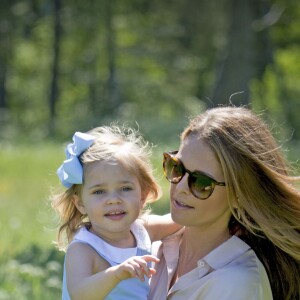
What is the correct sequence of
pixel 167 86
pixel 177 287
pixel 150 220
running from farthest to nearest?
pixel 167 86 < pixel 150 220 < pixel 177 287

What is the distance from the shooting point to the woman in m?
3.65

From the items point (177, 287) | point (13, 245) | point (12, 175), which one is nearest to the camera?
point (177, 287)

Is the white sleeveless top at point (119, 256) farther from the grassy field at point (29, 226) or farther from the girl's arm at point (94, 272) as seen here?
the grassy field at point (29, 226)

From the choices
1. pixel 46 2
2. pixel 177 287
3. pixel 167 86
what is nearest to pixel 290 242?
pixel 177 287

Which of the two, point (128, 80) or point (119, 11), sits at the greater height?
point (119, 11)

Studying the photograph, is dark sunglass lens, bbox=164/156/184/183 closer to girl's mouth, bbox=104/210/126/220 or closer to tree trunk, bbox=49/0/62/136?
girl's mouth, bbox=104/210/126/220

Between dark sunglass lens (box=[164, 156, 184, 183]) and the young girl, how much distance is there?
0.23 meters

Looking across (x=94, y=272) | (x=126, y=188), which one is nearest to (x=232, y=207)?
(x=126, y=188)

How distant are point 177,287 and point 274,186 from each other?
22.0 inches

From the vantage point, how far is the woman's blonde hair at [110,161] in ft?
13.1

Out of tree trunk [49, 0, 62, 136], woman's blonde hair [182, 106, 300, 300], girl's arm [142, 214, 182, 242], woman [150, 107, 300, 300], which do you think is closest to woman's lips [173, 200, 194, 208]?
woman [150, 107, 300, 300]

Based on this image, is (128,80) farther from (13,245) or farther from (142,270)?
(142,270)

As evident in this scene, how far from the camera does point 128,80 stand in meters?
41.7

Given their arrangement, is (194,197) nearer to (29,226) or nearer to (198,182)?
(198,182)
